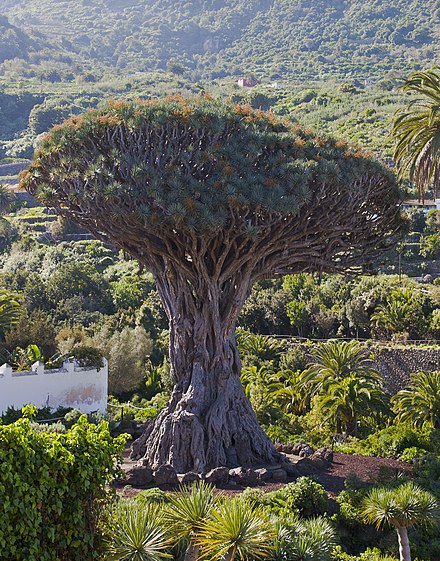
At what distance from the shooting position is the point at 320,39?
139m

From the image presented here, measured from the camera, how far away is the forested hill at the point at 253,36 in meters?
128

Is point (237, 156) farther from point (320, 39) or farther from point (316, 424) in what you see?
point (320, 39)

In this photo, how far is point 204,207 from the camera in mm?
14992

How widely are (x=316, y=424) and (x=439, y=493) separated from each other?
8.85 m

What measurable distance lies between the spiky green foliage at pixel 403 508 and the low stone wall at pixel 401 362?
20297 mm

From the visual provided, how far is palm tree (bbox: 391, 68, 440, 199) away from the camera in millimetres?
16547

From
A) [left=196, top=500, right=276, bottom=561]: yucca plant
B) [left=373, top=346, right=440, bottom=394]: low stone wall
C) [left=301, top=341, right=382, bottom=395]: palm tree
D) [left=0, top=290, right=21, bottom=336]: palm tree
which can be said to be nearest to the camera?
[left=196, top=500, right=276, bottom=561]: yucca plant

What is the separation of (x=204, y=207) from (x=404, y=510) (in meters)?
6.61

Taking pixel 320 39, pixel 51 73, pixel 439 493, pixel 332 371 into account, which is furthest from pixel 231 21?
pixel 439 493

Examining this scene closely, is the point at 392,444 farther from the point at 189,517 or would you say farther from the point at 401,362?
the point at 401,362

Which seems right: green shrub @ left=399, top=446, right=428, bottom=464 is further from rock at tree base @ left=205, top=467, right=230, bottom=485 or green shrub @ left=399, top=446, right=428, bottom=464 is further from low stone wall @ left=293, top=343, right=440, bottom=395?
low stone wall @ left=293, top=343, right=440, bottom=395

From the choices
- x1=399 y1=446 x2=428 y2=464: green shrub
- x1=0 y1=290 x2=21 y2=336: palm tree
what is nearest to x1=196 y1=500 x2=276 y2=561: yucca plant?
x1=399 y1=446 x2=428 y2=464: green shrub

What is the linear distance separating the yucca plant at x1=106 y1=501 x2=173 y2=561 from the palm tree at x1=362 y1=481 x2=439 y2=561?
129 inches

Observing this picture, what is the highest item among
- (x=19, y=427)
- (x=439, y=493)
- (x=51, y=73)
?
(x=51, y=73)
